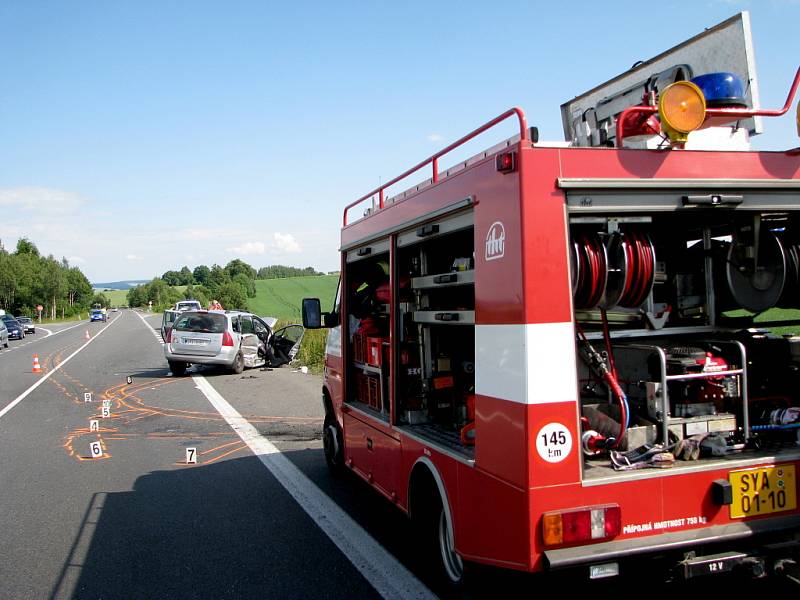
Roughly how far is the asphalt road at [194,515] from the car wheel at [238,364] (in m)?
5.90

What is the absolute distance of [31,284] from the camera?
92.9 metres

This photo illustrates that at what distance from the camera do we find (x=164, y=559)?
5.02m

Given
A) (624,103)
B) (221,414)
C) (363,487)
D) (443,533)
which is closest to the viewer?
(443,533)

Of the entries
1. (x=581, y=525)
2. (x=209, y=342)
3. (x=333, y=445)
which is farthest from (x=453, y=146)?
(x=209, y=342)

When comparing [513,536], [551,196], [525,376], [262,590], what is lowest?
[262,590]

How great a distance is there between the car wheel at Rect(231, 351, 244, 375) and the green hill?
45713 mm

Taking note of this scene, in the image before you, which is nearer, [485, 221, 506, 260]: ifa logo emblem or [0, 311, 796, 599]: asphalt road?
[485, 221, 506, 260]: ifa logo emblem

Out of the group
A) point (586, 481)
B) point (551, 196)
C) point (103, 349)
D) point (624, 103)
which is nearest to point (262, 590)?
point (586, 481)

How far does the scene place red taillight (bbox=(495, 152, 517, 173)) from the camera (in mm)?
3118

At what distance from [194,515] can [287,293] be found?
8169 centimetres

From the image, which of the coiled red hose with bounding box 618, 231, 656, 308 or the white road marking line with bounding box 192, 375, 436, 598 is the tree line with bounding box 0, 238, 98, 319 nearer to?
the white road marking line with bounding box 192, 375, 436, 598

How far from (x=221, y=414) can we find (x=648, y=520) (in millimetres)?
9648

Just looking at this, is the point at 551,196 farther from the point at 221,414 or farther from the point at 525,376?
the point at 221,414

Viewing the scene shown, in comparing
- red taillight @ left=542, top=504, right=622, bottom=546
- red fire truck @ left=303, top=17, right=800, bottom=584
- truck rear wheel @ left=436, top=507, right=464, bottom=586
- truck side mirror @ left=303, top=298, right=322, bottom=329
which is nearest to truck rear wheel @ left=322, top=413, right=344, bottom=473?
truck side mirror @ left=303, top=298, right=322, bottom=329
